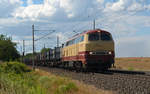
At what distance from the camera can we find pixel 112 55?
21.2 meters

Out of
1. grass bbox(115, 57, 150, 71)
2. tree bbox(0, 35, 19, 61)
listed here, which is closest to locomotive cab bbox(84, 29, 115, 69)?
grass bbox(115, 57, 150, 71)

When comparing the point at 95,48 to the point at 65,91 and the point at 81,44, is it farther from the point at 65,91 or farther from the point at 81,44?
the point at 65,91

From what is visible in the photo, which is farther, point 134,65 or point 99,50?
point 134,65

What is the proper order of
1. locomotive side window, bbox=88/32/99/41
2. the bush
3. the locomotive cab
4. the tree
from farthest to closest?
1. the tree
2. the bush
3. locomotive side window, bbox=88/32/99/41
4. the locomotive cab

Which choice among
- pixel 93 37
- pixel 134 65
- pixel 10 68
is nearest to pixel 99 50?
pixel 93 37

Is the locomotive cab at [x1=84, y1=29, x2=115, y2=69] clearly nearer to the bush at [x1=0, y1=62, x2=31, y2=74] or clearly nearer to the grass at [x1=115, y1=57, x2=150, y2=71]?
the bush at [x1=0, y1=62, x2=31, y2=74]

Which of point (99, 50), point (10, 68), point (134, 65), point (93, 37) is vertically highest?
point (93, 37)

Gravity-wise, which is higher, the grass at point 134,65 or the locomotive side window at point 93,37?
the locomotive side window at point 93,37

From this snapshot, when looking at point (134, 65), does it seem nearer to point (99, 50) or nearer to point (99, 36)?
point (99, 36)

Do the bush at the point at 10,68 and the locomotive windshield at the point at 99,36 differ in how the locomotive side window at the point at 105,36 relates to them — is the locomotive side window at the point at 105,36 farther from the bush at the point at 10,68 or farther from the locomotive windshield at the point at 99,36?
the bush at the point at 10,68

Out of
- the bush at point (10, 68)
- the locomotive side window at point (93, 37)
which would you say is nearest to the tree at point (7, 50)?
the bush at point (10, 68)

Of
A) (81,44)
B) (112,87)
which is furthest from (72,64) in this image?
(112,87)

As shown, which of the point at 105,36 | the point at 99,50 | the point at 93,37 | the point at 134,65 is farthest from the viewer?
the point at 134,65

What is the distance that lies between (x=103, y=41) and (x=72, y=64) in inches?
222
